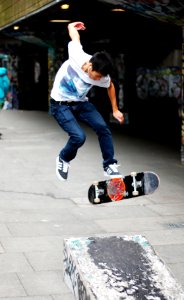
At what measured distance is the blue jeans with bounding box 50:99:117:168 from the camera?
7.98 metres

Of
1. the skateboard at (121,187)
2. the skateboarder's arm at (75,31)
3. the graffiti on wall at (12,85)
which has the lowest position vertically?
the graffiti on wall at (12,85)

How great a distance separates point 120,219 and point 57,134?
10987 millimetres

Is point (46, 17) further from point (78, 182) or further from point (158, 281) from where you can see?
point (158, 281)

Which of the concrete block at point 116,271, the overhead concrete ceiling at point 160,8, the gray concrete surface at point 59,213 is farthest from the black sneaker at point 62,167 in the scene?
the overhead concrete ceiling at point 160,8

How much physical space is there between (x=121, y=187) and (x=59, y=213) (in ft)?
5.35

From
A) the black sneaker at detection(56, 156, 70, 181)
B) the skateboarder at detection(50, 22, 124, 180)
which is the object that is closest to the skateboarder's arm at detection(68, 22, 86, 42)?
the skateboarder at detection(50, 22, 124, 180)

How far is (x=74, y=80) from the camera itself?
305 inches

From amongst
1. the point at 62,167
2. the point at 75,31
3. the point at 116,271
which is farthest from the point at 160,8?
the point at 116,271

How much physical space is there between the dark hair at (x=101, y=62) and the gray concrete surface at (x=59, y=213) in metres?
2.09

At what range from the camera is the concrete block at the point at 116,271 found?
210 inches

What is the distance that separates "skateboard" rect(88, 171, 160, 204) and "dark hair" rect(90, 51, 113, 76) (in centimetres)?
149

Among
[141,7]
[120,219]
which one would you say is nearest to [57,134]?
[141,7]

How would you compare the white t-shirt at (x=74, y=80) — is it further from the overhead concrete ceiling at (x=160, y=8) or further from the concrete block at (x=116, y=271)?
the overhead concrete ceiling at (x=160, y=8)

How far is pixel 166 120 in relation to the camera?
23.9m
